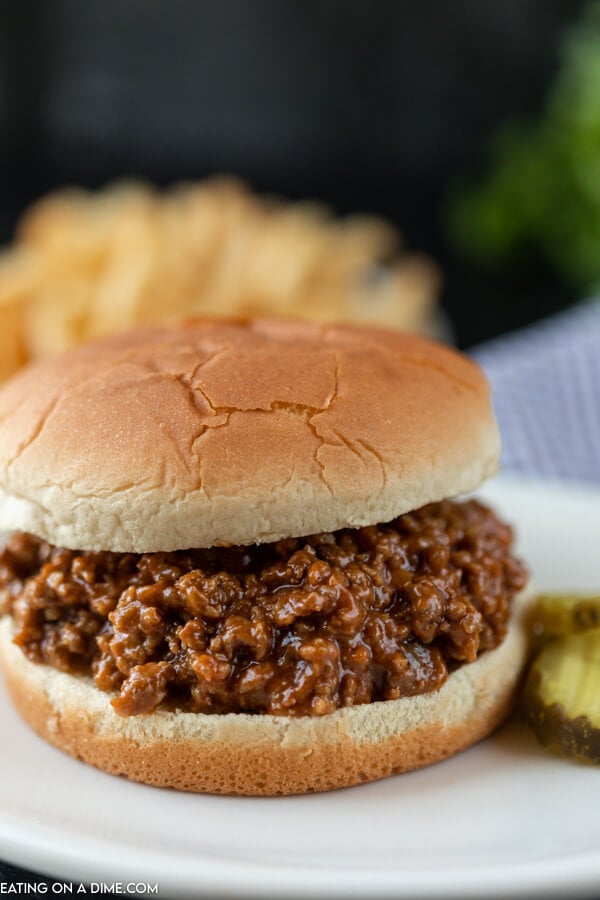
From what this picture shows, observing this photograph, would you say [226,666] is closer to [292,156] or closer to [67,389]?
[67,389]

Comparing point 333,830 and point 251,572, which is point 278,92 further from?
point 333,830

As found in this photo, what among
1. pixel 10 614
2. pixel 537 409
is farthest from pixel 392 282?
pixel 10 614

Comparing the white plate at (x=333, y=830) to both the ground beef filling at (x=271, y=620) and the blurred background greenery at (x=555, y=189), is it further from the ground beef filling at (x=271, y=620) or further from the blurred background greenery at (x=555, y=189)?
the blurred background greenery at (x=555, y=189)

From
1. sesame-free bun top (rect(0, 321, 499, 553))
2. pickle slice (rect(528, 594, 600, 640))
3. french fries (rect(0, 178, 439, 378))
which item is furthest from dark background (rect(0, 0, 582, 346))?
sesame-free bun top (rect(0, 321, 499, 553))

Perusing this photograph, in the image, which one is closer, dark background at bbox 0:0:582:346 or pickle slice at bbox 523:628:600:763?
pickle slice at bbox 523:628:600:763

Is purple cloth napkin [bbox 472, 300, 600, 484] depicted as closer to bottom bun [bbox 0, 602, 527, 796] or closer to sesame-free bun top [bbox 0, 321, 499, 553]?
sesame-free bun top [bbox 0, 321, 499, 553]

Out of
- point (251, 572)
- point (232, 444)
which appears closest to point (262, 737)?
point (251, 572)
